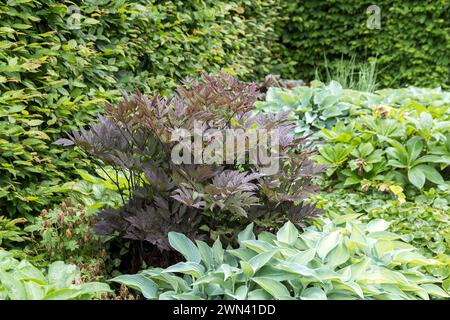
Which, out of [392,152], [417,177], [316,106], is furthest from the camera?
[316,106]

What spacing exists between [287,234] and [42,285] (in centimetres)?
116

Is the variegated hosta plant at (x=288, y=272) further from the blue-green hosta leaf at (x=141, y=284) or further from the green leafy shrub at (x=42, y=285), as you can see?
the green leafy shrub at (x=42, y=285)

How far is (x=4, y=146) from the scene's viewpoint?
10.1 ft

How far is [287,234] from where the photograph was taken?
2717mm

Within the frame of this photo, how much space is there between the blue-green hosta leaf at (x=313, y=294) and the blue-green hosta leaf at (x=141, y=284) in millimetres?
659

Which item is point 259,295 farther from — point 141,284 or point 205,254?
point 141,284

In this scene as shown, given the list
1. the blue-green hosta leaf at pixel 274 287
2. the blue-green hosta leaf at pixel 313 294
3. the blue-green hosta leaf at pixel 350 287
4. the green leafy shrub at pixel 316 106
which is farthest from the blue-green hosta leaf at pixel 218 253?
the green leafy shrub at pixel 316 106

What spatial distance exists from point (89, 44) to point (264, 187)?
1.80m

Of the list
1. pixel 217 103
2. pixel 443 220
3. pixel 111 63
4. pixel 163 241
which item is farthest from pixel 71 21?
pixel 443 220

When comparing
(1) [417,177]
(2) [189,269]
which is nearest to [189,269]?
(2) [189,269]

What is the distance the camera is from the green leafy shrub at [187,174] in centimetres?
254

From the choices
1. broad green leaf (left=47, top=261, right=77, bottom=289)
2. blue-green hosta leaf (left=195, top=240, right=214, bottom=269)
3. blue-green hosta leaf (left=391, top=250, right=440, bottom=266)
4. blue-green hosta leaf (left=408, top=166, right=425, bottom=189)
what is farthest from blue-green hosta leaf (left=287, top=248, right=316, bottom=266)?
blue-green hosta leaf (left=408, top=166, right=425, bottom=189)

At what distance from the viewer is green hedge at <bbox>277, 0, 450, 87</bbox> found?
24.7 ft

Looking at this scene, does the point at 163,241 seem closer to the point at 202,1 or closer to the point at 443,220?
the point at 443,220
